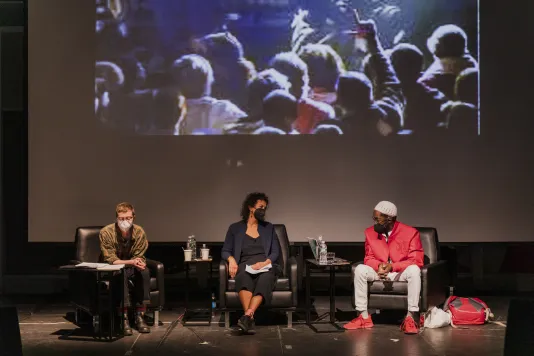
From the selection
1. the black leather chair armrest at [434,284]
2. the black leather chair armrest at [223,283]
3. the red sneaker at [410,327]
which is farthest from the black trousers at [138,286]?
the black leather chair armrest at [434,284]

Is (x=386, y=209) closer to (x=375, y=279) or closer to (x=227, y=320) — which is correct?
(x=375, y=279)

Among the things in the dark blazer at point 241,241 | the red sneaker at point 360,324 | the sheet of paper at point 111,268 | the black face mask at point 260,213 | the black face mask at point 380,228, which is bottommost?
the red sneaker at point 360,324

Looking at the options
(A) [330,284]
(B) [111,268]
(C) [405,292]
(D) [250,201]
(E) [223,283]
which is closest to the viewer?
(B) [111,268]

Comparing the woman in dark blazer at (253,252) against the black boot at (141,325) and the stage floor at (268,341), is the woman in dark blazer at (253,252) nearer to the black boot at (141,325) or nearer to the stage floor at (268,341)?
the stage floor at (268,341)

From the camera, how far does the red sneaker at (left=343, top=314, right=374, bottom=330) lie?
5609 millimetres

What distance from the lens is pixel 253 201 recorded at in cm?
605

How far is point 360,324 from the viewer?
5.63 meters

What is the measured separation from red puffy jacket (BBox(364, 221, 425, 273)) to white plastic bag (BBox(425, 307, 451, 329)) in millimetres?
380

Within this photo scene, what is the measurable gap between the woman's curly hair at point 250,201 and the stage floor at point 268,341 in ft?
2.97

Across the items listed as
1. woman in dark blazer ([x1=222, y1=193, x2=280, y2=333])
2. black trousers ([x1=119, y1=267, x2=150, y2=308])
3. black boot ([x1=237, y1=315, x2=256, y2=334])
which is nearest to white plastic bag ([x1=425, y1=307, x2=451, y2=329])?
woman in dark blazer ([x1=222, y1=193, x2=280, y2=333])

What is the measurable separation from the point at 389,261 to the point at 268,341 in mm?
1259

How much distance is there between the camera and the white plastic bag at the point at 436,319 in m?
5.63

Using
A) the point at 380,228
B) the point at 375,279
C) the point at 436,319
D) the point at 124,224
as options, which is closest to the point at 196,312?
the point at 124,224

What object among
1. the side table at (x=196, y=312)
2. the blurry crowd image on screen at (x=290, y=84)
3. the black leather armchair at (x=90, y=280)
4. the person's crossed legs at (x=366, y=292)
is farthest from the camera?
the blurry crowd image on screen at (x=290, y=84)
